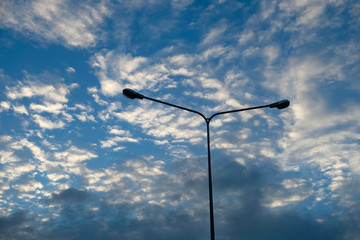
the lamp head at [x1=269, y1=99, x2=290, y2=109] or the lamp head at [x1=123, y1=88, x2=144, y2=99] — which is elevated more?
the lamp head at [x1=269, y1=99, x2=290, y2=109]

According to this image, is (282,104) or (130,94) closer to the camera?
(130,94)

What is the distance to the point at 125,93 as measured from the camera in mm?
15297

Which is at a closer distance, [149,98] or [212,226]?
[212,226]

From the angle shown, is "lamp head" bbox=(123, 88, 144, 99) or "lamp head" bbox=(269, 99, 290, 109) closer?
"lamp head" bbox=(123, 88, 144, 99)

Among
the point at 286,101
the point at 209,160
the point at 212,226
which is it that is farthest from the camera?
the point at 286,101

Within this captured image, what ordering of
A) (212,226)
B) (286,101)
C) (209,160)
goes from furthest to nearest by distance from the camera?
(286,101)
(209,160)
(212,226)

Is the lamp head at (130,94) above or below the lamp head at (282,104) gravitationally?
below

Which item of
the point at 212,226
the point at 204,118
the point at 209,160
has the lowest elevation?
the point at 212,226

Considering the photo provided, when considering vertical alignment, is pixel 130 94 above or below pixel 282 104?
below

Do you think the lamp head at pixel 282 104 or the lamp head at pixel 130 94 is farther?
the lamp head at pixel 282 104

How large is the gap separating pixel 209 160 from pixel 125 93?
5884mm

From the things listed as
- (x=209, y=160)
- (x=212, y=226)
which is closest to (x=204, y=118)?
(x=209, y=160)

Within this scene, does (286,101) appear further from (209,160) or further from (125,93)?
(125,93)

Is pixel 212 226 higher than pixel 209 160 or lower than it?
lower
